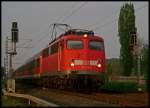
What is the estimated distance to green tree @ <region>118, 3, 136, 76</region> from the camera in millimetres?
57156

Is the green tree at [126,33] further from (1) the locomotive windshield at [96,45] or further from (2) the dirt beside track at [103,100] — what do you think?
(2) the dirt beside track at [103,100]

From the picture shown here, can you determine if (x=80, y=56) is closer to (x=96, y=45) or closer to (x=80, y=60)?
(x=80, y=60)

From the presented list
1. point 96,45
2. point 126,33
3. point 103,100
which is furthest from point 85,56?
point 126,33

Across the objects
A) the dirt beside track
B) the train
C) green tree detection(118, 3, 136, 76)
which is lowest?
the dirt beside track

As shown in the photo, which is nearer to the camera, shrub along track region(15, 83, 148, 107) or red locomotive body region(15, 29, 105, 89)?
shrub along track region(15, 83, 148, 107)

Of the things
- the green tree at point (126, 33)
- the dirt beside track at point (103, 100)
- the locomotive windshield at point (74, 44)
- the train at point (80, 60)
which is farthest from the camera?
the green tree at point (126, 33)

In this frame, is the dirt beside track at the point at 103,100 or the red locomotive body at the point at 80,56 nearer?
the dirt beside track at the point at 103,100

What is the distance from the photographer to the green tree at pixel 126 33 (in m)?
57.2

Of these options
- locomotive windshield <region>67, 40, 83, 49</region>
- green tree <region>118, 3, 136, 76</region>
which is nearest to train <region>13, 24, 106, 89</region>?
locomotive windshield <region>67, 40, 83, 49</region>

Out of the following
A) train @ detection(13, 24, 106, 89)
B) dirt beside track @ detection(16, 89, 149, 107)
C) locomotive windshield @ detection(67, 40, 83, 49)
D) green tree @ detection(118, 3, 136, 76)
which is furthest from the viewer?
green tree @ detection(118, 3, 136, 76)

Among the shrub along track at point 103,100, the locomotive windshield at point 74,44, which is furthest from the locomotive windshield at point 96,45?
the shrub along track at point 103,100

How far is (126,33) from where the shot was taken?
59188 millimetres

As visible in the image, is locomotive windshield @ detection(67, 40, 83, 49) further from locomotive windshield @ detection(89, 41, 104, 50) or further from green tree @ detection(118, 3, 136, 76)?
green tree @ detection(118, 3, 136, 76)

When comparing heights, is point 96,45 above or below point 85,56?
above
